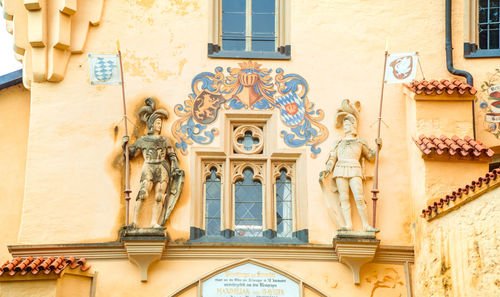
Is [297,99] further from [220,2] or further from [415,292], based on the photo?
[415,292]

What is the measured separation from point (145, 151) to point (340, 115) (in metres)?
3.26

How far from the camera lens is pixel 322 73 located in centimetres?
1827

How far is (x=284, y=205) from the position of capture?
17547 millimetres

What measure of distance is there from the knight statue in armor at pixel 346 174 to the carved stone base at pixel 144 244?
277 centimetres

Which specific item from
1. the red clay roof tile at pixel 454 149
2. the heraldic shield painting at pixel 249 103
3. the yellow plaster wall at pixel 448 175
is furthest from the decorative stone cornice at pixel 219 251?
the heraldic shield painting at pixel 249 103

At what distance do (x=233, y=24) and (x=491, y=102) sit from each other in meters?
4.63

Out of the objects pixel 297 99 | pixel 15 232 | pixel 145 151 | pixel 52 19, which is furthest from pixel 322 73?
pixel 15 232

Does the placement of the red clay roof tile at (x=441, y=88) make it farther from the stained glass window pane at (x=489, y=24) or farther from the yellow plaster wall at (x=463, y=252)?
the yellow plaster wall at (x=463, y=252)

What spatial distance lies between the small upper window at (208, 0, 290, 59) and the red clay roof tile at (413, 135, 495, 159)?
3.05 metres

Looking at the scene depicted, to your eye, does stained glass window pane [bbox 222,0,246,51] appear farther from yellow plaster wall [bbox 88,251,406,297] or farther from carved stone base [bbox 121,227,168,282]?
yellow plaster wall [bbox 88,251,406,297]

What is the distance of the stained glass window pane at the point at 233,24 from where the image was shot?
1872cm

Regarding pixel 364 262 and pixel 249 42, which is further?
pixel 249 42

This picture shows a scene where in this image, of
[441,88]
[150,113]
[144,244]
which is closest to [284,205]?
[144,244]

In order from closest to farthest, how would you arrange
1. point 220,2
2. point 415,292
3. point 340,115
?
point 415,292, point 340,115, point 220,2
